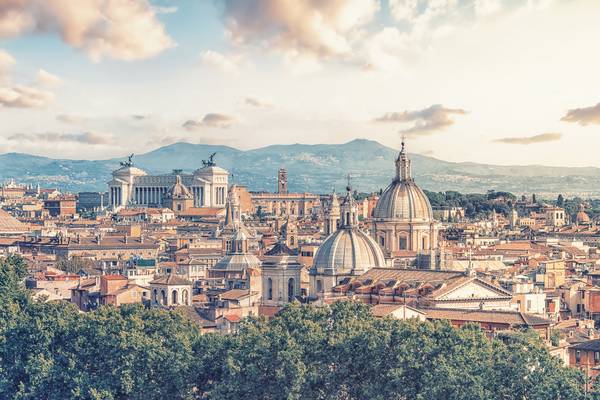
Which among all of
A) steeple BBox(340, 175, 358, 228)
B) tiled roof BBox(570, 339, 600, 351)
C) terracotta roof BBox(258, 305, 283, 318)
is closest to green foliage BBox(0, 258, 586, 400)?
tiled roof BBox(570, 339, 600, 351)

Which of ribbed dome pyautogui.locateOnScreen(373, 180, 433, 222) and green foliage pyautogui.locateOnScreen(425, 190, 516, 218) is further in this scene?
green foliage pyautogui.locateOnScreen(425, 190, 516, 218)

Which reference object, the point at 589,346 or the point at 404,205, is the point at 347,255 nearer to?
the point at 404,205

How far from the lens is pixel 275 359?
44.6 metres

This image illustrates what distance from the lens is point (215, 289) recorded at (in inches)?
3120

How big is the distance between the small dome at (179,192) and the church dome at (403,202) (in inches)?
3986

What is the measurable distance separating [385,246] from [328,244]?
15349mm

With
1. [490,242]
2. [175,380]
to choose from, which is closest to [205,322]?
[175,380]

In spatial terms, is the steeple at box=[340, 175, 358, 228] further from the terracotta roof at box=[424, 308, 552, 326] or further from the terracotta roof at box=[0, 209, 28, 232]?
the terracotta roof at box=[0, 209, 28, 232]

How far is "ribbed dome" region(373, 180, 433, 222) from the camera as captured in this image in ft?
281

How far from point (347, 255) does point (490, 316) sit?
46.0ft

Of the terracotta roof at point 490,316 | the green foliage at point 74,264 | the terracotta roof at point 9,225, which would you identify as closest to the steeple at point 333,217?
the green foliage at point 74,264

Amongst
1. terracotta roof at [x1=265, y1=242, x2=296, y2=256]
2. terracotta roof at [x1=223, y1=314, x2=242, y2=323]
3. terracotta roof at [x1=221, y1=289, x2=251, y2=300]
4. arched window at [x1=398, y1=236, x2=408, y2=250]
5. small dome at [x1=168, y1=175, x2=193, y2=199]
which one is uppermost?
small dome at [x1=168, y1=175, x2=193, y2=199]

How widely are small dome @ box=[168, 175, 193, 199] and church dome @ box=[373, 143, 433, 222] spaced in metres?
101

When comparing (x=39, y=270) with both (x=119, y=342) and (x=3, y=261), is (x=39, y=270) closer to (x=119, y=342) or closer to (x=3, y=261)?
(x=3, y=261)
